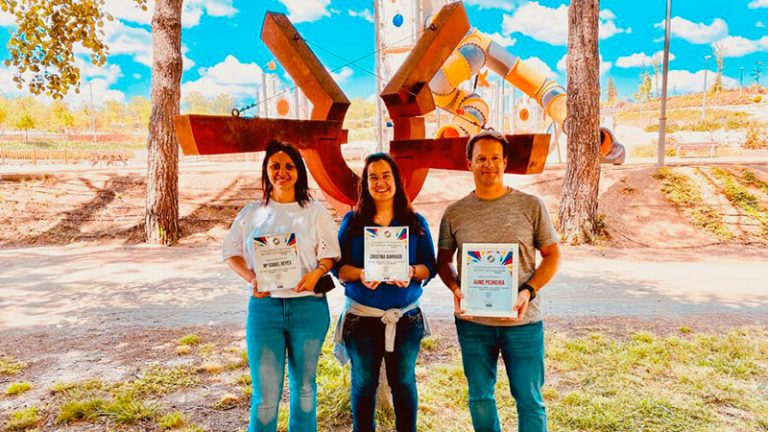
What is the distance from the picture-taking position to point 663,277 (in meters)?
6.55

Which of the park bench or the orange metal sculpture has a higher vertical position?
the park bench

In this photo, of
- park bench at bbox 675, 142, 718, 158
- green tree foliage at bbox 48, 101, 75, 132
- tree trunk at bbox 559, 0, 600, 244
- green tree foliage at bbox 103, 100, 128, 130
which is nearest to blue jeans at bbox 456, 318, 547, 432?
tree trunk at bbox 559, 0, 600, 244

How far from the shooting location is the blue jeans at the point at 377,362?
2.15 metres

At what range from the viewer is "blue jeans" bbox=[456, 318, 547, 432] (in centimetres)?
205

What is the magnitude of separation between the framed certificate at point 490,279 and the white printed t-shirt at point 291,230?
2.03 ft

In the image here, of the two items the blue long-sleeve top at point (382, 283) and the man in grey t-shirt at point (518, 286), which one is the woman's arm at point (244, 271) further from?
the man in grey t-shirt at point (518, 286)

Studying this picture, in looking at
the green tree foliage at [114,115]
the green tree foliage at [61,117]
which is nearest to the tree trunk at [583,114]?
the green tree foliage at [61,117]

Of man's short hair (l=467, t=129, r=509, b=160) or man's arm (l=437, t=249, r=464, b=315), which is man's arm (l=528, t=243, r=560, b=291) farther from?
man's short hair (l=467, t=129, r=509, b=160)

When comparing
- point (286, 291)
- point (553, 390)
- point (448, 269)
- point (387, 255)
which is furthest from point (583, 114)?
point (286, 291)

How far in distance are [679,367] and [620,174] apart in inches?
368

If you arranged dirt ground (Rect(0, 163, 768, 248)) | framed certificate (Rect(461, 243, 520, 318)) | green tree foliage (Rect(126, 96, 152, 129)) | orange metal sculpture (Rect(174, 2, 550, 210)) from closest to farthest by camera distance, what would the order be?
1. framed certificate (Rect(461, 243, 520, 318))
2. orange metal sculpture (Rect(174, 2, 550, 210))
3. dirt ground (Rect(0, 163, 768, 248))
4. green tree foliage (Rect(126, 96, 152, 129))

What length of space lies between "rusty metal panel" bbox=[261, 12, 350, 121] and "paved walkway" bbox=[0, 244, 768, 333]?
302 cm

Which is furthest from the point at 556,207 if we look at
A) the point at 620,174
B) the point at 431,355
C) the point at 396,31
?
the point at 396,31

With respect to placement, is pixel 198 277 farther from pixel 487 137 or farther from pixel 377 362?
pixel 487 137
